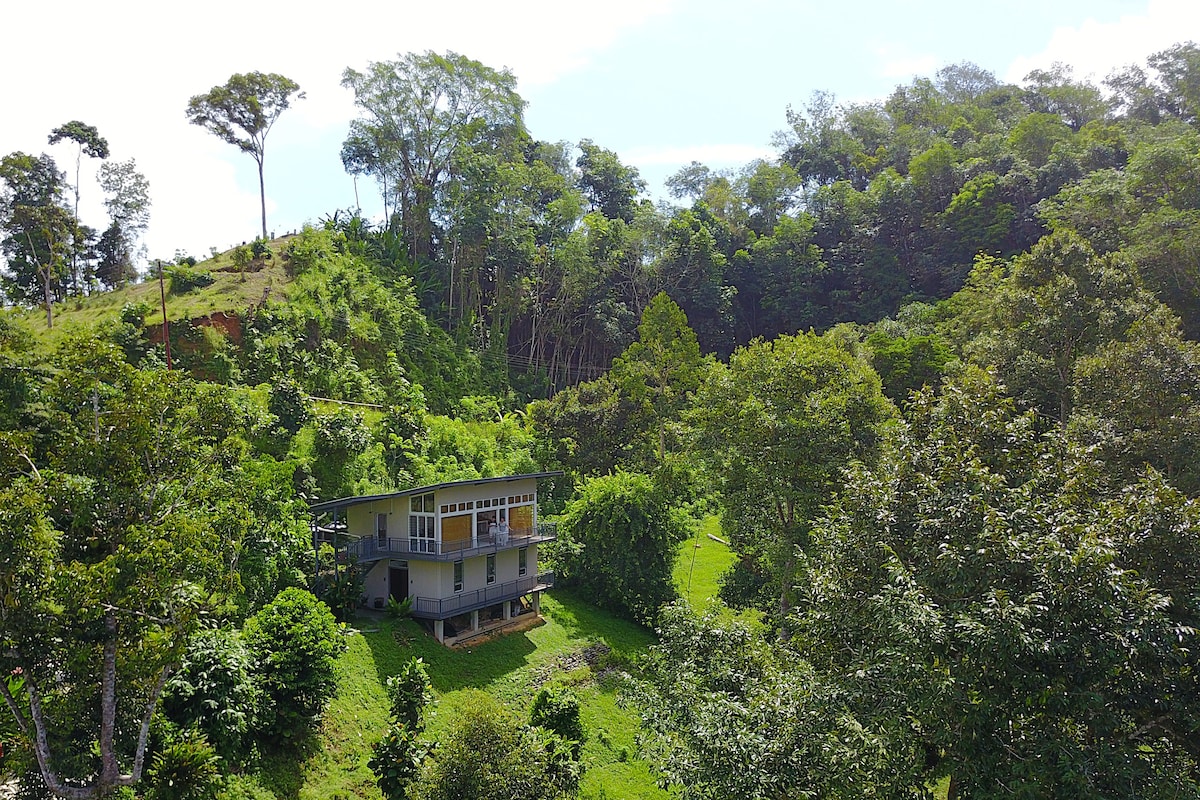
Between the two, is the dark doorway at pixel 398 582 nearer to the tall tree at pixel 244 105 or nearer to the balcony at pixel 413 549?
the balcony at pixel 413 549

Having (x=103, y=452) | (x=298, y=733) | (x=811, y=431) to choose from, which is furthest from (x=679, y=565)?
(x=103, y=452)

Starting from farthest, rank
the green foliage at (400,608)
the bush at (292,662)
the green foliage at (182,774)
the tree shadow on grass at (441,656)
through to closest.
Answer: the green foliage at (400,608)
the tree shadow on grass at (441,656)
the bush at (292,662)
the green foliage at (182,774)

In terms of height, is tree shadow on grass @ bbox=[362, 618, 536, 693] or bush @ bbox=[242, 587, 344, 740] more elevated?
bush @ bbox=[242, 587, 344, 740]

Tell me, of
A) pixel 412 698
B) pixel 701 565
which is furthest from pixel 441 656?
pixel 701 565

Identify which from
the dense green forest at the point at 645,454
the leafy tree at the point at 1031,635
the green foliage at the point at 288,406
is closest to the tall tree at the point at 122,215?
the dense green forest at the point at 645,454

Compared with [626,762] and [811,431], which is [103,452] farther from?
[811,431]

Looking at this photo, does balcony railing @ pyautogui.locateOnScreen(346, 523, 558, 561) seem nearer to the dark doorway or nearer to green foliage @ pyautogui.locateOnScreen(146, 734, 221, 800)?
the dark doorway

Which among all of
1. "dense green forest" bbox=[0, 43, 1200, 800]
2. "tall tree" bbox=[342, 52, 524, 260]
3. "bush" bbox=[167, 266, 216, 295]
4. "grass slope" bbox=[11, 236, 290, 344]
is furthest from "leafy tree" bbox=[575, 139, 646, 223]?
"bush" bbox=[167, 266, 216, 295]
